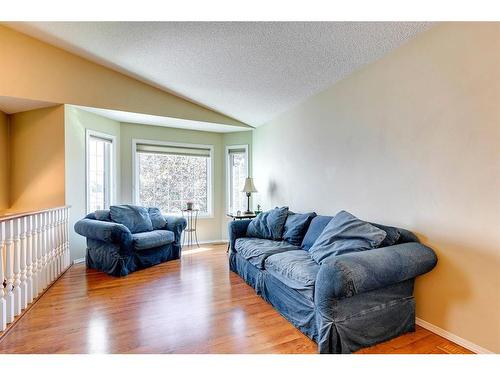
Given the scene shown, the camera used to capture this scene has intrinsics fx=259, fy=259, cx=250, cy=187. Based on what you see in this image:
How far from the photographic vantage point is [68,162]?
3646 millimetres

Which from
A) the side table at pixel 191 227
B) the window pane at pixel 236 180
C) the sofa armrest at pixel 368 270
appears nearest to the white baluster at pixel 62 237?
the side table at pixel 191 227

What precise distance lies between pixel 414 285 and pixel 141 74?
4.05m

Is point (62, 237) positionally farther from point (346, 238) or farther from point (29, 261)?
point (346, 238)

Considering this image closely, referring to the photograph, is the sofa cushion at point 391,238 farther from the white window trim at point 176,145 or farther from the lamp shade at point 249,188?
the white window trim at point 176,145

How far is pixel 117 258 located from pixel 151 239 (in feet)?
1.55

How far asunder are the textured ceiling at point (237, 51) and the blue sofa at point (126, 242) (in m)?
2.06

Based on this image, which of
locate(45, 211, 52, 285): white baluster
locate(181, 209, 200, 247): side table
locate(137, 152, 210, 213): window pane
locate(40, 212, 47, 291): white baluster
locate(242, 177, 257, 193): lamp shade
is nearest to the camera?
locate(40, 212, 47, 291): white baluster

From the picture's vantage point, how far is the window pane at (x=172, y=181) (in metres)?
4.76

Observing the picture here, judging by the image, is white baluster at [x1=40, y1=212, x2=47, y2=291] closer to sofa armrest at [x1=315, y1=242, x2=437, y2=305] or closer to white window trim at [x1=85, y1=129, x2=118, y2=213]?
white window trim at [x1=85, y1=129, x2=118, y2=213]

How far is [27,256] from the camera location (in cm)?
245

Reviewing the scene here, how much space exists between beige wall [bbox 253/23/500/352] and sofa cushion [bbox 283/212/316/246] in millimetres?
482

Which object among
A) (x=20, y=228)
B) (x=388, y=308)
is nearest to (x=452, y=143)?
(x=388, y=308)

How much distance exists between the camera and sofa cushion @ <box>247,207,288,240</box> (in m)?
3.26

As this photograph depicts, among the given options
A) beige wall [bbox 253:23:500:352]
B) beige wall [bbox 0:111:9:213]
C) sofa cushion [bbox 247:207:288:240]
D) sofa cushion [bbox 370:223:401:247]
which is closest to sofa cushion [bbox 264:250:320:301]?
sofa cushion [bbox 370:223:401:247]
